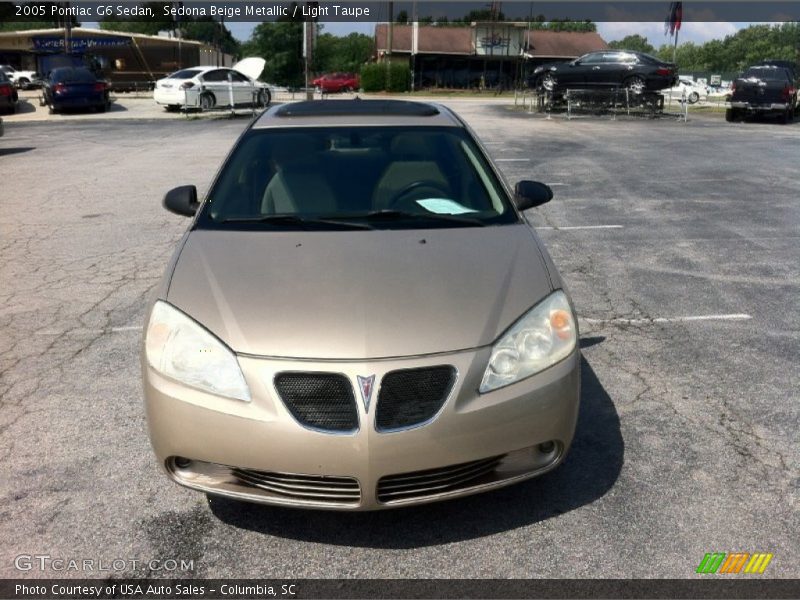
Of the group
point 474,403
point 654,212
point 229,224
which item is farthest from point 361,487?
point 654,212

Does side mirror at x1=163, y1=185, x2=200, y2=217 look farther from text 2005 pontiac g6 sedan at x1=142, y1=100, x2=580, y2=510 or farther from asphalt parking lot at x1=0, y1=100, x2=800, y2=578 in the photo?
asphalt parking lot at x1=0, y1=100, x2=800, y2=578

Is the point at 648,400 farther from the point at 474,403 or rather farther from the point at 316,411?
the point at 316,411

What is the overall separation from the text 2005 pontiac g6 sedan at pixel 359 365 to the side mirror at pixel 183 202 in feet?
2.71

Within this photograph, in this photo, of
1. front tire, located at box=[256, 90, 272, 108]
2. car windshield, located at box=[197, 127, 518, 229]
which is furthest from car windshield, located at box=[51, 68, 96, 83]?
car windshield, located at box=[197, 127, 518, 229]

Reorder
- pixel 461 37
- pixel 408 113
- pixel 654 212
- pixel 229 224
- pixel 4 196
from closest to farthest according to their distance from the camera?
pixel 229 224
pixel 408 113
pixel 654 212
pixel 4 196
pixel 461 37

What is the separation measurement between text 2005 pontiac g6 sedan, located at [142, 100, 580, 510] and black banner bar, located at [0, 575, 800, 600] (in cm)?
29

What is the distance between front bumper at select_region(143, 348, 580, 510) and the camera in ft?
8.89

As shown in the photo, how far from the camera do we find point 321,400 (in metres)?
2.73

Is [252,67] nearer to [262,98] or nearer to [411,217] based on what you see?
[262,98]

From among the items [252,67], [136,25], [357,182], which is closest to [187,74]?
[252,67]

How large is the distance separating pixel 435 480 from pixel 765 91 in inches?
1025

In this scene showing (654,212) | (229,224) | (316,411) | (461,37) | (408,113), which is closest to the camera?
(316,411)

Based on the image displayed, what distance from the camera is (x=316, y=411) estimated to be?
273cm

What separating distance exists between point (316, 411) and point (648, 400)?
2.28 meters
